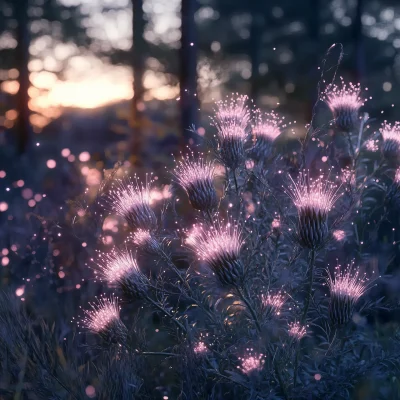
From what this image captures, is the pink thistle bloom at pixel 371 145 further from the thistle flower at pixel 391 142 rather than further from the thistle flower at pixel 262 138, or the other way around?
the thistle flower at pixel 262 138

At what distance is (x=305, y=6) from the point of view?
2145 centimetres

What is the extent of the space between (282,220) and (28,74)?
60.2ft

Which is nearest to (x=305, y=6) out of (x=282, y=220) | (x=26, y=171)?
(x=26, y=171)

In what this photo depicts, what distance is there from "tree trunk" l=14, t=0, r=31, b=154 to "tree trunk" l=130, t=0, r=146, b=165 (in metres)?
5.59

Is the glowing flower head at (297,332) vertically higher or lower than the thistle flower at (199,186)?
lower

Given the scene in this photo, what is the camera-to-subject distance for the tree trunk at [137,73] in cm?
1402

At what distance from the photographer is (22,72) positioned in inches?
797

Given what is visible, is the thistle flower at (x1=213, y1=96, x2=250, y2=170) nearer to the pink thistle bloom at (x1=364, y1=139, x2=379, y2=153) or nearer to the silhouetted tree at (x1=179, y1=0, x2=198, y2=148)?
the pink thistle bloom at (x1=364, y1=139, x2=379, y2=153)

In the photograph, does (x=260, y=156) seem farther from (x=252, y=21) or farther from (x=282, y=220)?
(x=252, y=21)

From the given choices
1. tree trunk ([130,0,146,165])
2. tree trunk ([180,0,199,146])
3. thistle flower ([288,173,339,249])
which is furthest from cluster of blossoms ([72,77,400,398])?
tree trunk ([130,0,146,165])

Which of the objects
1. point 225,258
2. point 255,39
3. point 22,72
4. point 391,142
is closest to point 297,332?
point 225,258

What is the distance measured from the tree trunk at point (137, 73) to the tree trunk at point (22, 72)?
559cm

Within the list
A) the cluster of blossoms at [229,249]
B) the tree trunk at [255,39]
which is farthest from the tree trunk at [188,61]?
the tree trunk at [255,39]

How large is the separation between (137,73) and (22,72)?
6802 mm
